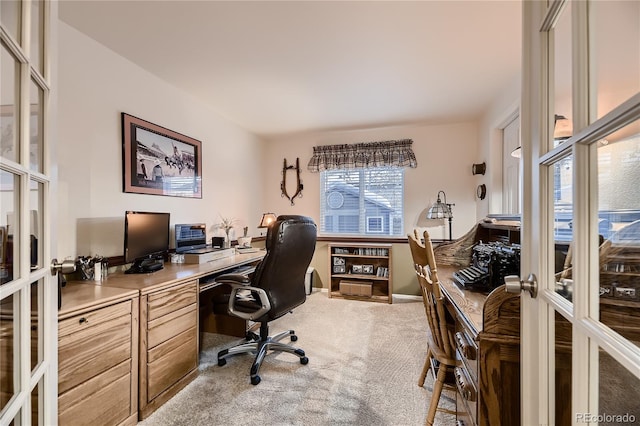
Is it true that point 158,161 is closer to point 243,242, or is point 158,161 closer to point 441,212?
point 243,242

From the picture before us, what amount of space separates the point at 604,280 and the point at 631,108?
0.30 metres

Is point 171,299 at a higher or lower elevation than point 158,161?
lower

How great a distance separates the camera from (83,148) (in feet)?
6.33

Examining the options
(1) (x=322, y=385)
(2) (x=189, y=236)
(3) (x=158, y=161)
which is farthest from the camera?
(2) (x=189, y=236)

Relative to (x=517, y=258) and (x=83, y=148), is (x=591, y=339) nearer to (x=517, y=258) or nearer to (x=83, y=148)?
(x=517, y=258)

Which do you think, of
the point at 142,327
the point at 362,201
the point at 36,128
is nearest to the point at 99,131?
the point at 142,327

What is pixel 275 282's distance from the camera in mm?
1981

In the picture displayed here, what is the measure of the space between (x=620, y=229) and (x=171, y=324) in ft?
6.81

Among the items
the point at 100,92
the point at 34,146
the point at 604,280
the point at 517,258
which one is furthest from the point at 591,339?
the point at 100,92

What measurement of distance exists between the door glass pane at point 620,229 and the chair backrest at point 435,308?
834mm

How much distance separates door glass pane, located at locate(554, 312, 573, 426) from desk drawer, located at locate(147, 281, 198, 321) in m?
1.83

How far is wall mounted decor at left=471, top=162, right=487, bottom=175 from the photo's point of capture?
11.0 feet

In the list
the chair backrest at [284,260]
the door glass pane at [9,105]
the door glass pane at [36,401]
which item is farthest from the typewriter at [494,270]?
the door glass pane at [9,105]

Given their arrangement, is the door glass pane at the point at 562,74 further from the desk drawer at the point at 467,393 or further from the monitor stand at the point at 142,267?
the monitor stand at the point at 142,267
